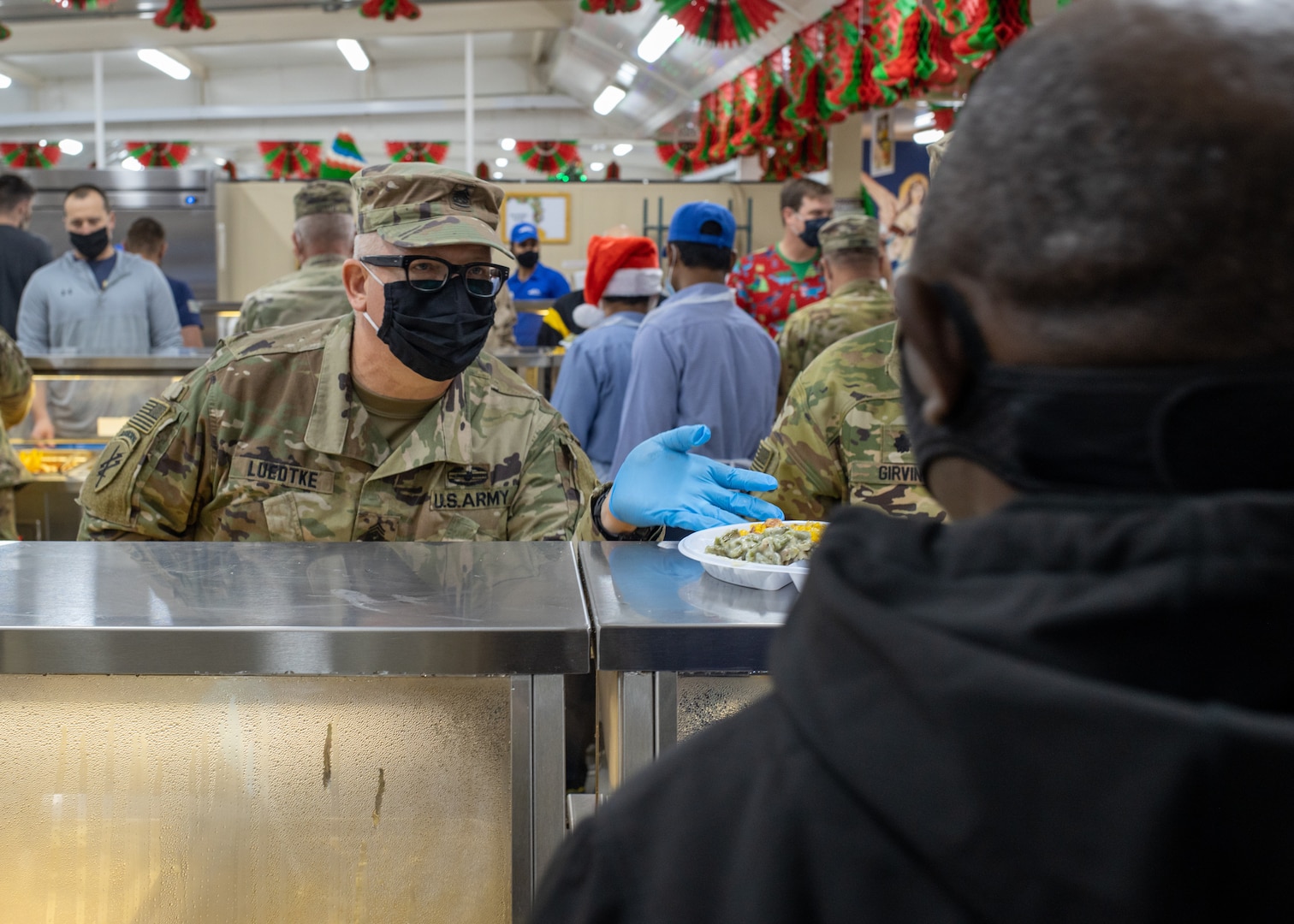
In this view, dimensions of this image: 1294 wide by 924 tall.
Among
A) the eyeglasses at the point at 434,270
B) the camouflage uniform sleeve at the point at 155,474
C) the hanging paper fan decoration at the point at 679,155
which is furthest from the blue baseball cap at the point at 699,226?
the hanging paper fan decoration at the point at 679,155

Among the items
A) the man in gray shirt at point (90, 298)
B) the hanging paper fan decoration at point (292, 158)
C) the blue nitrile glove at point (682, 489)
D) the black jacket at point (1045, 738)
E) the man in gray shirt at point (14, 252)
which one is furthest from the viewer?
the hanging paper fan decoration at point (292, 158)

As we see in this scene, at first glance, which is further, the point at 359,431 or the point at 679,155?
the point at 679,155

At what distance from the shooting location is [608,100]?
15.4 m

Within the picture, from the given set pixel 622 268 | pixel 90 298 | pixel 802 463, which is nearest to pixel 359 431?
pixel 802 463

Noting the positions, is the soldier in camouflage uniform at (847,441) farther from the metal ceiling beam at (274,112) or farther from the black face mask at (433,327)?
the metal ceiling beam at (274,112)

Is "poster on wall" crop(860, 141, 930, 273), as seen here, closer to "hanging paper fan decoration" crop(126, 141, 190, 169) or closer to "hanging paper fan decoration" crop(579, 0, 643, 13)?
"hanging paper fan decoration" crop(579, 0, 643, 13)

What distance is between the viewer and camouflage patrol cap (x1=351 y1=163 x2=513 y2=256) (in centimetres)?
216

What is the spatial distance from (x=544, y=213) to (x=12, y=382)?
21.5 ft

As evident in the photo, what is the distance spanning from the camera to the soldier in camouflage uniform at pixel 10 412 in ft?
10.7

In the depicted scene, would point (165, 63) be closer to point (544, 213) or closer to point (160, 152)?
point (160, 152)

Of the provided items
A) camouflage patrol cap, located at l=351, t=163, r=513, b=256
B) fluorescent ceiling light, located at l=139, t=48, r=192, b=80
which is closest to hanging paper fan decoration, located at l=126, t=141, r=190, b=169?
fluorescent ceiling light, located at l=139, t=48, r=192, b=80

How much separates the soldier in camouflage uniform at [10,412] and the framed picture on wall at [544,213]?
612 centimetres

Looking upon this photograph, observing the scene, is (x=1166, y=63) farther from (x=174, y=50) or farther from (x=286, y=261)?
(x=174, y=50)

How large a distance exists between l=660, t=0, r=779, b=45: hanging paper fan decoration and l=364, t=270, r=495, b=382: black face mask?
462 cm
